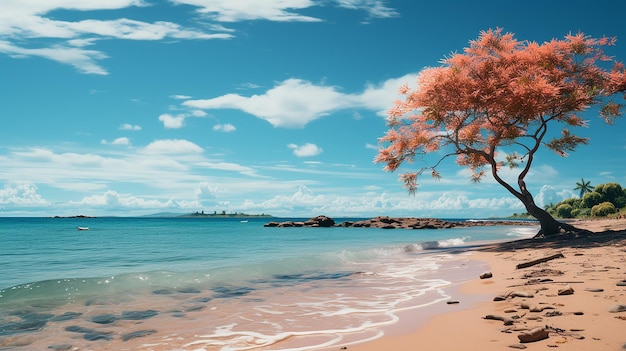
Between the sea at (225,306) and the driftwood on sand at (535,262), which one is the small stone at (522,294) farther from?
the driftwood on sand at (535,262)

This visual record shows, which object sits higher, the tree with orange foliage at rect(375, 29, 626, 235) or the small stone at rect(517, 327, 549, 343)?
the tree with orange foliage at rect(375, 29, 626, 235)

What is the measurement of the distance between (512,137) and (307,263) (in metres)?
14.5

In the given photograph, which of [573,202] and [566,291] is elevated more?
[573,202]

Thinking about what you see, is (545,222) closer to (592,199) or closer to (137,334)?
(137,334)

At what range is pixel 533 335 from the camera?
533 centimetres

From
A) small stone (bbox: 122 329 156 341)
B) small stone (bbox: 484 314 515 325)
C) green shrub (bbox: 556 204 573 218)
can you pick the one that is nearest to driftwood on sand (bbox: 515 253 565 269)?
small stone (bbox: 484 314 515 325)

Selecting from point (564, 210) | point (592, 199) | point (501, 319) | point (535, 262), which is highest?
point (592, 199)

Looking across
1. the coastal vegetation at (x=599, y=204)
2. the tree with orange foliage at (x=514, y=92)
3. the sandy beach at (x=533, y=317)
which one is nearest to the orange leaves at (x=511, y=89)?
the tree with orange foliage at (x=514, y=92)

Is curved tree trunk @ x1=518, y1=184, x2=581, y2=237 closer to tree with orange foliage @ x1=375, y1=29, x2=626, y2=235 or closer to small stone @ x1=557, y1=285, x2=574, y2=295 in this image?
tree with orange foliage @ x1=375, y1=29, x2=626, y2=235

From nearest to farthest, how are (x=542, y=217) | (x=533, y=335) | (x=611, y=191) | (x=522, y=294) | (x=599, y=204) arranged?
(x=533, y=335)
(x=522, y=294)
(x=542, y=217)
(x=599, y=204)
(x=611, y=191)

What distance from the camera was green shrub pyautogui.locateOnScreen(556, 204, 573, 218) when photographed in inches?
3762

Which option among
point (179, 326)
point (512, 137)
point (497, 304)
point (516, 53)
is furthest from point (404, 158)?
point (179, 326)

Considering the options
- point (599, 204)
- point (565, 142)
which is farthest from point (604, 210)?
point (565, 142)

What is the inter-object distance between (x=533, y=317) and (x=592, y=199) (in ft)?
313
